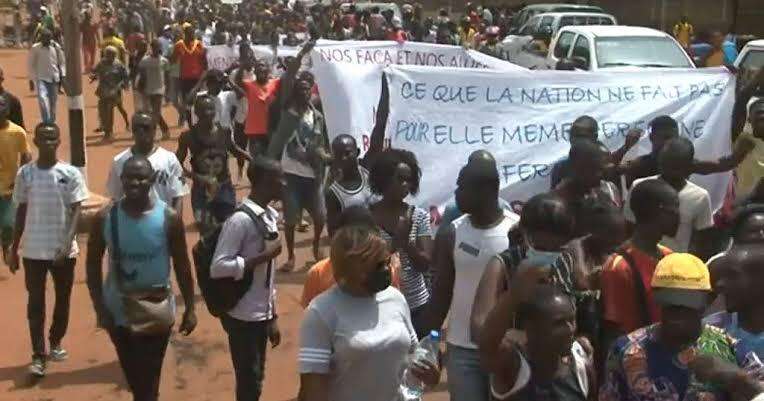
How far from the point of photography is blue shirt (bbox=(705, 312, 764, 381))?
3350 mm

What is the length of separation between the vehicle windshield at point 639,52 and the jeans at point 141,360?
10835 millimetres

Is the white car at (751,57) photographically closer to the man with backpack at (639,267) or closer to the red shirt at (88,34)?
the man with backpack at (639,267)

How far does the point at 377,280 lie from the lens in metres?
3.82

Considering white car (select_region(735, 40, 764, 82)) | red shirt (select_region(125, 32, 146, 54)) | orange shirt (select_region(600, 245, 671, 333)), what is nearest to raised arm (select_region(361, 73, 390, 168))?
orange shirt (select_region(600, 245, 671, 333))

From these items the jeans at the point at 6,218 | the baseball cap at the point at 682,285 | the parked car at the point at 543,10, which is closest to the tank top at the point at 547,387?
the baseball cap at the point at 682,285

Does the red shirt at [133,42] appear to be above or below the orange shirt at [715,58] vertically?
below

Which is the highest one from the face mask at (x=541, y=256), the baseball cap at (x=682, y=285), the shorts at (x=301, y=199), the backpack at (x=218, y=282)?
the baseball cap at (x=682, y=285)

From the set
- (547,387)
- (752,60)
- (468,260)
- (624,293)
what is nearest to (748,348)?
(547,387)

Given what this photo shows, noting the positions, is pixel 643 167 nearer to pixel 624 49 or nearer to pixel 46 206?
pixel 46 206

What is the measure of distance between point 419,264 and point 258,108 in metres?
6.18

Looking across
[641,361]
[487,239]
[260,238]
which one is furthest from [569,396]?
[260,238]

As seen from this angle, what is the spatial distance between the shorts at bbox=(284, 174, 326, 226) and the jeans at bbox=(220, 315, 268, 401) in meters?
3.59

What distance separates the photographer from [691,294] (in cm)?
340

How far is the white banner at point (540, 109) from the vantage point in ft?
25.5
